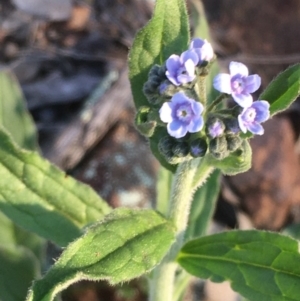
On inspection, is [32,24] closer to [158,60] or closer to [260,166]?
[260,166]

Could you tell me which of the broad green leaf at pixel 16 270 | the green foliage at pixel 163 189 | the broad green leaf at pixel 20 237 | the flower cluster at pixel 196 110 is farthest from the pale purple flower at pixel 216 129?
the broad green leaf at pixel 20 237

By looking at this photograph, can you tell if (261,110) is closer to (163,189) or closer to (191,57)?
(191,57)

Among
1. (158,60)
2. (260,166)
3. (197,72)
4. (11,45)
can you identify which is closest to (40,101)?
(11,45)

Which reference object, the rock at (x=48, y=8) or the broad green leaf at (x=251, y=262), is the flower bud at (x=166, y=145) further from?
the rock at (x=48, y=8)

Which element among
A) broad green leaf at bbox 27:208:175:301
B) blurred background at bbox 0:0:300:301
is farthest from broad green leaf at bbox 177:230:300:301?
blurred background at bbox 0:0:300:301

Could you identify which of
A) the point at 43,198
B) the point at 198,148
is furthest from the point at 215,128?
the point at 43,198

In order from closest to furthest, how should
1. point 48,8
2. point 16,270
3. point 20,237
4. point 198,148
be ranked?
1. point 198,148
2. point 16,270
3. point 20,237
4. point 48,8

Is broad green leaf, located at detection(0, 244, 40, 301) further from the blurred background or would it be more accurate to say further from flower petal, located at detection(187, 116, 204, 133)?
flower petal, located at detection(187, 116, 204, 133)
